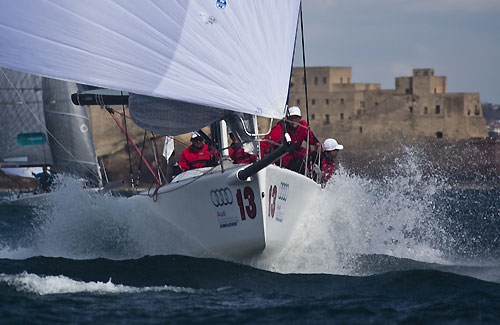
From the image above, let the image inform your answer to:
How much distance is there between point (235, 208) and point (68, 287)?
1.53 m

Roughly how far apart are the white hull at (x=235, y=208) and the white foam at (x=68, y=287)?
2.59 ft

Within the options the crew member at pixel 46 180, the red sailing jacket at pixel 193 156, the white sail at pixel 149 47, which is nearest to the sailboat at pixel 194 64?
the white sail at pixel 149 47

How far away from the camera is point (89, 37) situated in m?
6.95

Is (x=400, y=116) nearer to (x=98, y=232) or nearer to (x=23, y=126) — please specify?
(x=23, y=126)

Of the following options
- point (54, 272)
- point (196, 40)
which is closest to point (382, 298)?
point (196, 40)

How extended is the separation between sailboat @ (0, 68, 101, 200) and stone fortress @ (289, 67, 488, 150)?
30.2 meters

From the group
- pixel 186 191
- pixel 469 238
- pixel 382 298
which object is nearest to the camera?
pixel 382 298

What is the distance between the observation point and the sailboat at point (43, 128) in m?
20.2

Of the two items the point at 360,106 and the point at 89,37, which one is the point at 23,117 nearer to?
the point at 89,37

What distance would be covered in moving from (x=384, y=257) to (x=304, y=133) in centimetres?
148

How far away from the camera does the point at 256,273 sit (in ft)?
24.5

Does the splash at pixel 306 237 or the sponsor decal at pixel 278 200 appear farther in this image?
the splash at pixel 306 237

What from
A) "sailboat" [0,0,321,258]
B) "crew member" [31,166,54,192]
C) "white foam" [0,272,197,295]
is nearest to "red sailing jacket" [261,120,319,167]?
"sailboat" [0,0,321,258]

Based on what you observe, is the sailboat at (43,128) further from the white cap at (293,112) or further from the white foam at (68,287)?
the white foam at (68,287)
